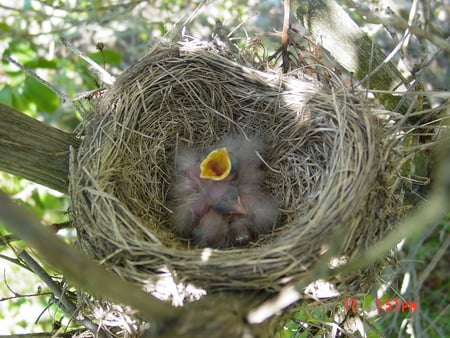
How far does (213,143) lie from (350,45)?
60 centimetres

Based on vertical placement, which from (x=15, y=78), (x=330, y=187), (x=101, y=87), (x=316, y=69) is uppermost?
(x=15, y=78)

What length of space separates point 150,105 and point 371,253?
1095 millimetres

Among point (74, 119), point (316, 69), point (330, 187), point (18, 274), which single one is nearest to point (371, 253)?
point (330, 187)

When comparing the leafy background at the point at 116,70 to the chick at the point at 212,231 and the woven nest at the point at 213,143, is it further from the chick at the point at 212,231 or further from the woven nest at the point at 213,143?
the chick at the point at 212,231

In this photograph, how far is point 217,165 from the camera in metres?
1.88

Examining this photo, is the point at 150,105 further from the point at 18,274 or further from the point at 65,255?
the point at 18,274

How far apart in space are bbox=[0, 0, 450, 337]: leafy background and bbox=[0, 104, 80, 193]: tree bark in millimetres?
228

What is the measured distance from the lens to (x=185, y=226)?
1863 mm

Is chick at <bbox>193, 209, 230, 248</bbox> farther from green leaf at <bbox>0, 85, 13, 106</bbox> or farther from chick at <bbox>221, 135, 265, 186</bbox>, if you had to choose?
green leaf at <bbox>0, 85, 13, 106</bbox>

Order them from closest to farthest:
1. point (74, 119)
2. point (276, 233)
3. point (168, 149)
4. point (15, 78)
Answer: point (276, 233)
point (168, 149)
point (15, 78)
point (74, 119)

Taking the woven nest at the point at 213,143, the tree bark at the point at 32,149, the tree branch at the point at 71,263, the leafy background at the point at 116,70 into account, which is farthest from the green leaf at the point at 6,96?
the tree branch at the point at 71,263

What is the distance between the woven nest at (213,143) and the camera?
133 centimetres

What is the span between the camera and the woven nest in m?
1.33
